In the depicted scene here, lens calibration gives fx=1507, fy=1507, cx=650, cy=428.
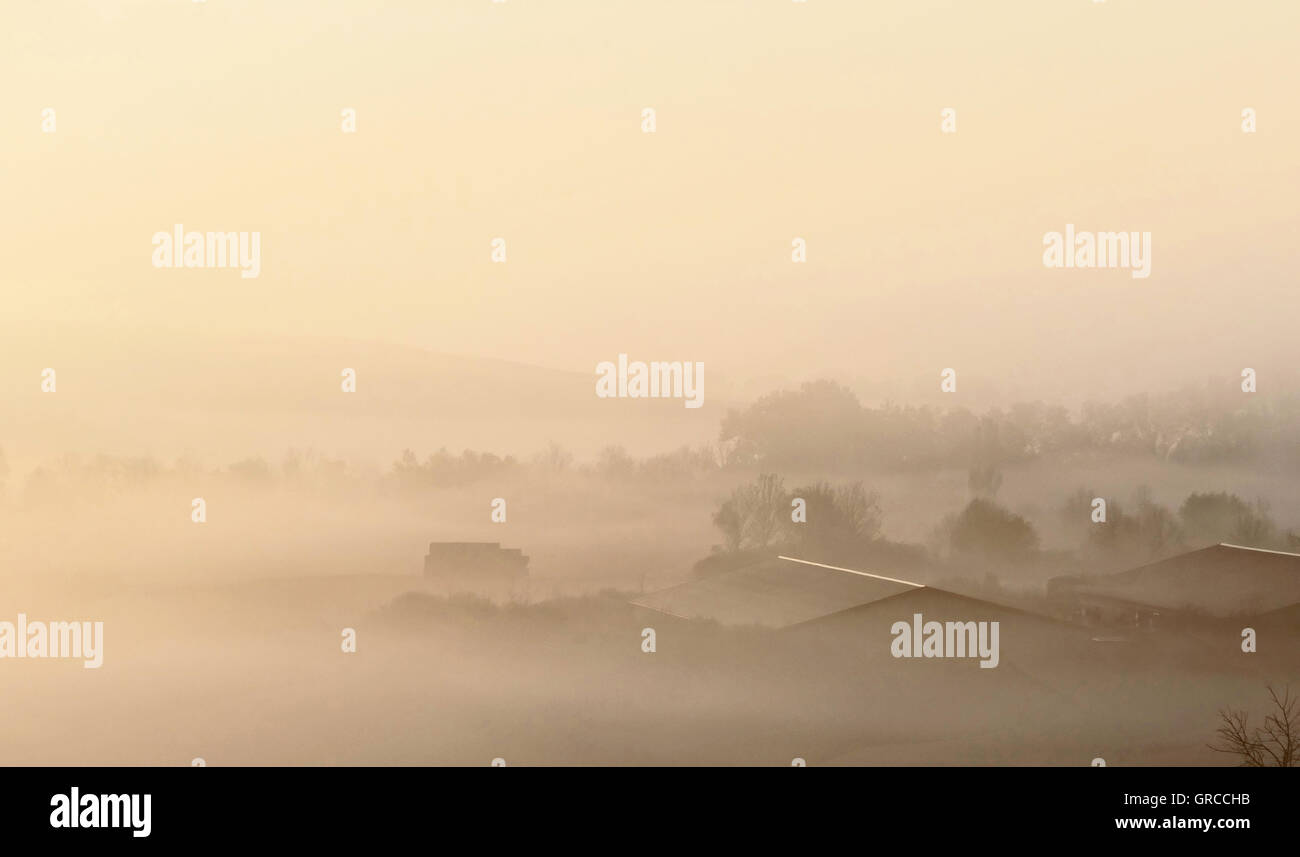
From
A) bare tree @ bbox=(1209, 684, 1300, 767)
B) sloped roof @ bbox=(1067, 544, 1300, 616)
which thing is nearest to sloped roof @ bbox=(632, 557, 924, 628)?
sloped roof @ bbox=(1067, 544, 1300, 616)

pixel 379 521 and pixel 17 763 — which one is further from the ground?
pixel 379 521

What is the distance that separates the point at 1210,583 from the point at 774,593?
6.03ft

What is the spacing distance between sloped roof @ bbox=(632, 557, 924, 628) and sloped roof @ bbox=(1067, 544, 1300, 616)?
0.87m

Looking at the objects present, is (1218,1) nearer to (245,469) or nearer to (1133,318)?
(1133,318)

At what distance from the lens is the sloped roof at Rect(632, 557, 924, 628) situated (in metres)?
6.34

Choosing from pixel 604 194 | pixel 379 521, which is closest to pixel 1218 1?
pixel 604 194

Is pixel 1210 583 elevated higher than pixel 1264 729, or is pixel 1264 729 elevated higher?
pixel 1210 583

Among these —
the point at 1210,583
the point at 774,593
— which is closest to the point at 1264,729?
the point at 1210,583

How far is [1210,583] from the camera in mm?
6352

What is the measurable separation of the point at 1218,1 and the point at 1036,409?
75.3 inches

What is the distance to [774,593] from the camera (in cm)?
635

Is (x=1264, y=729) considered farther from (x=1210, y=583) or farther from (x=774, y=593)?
(x=774, y=593)

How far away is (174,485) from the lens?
250 inches
